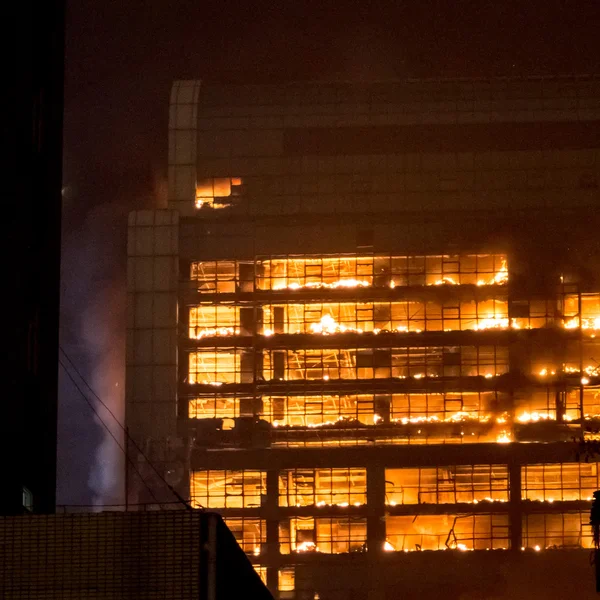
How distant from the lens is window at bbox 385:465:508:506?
81.1 metres

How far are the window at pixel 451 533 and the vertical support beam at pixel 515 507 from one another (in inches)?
16.9

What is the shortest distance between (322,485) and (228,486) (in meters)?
6.40

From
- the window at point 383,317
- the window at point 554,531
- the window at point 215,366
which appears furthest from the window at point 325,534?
the window at point 383,317

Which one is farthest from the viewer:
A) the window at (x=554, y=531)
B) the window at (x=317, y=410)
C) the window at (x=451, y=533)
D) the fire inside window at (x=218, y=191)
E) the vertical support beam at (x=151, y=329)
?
the fire inside window at (x=218, y=191)

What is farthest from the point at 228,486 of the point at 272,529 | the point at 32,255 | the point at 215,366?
the point at 32,255

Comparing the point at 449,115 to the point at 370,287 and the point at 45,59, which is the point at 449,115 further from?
the point at 45,59

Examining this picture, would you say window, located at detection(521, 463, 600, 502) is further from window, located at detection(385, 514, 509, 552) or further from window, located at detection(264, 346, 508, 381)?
window, located at detection(264, 346, 508, 381)

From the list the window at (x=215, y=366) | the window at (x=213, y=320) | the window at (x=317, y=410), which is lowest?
the window at (x=317, y=410)

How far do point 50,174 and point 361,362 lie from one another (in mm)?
49050

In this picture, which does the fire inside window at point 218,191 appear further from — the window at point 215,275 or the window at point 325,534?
the window at point 325,534

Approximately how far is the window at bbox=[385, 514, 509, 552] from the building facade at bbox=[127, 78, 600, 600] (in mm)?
139

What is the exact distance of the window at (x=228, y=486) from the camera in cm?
8012

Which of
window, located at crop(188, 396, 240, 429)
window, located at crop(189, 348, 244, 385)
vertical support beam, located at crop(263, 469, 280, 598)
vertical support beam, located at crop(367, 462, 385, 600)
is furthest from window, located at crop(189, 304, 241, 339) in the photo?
vertical support beam, located at crop(367, 462, 385, 600)

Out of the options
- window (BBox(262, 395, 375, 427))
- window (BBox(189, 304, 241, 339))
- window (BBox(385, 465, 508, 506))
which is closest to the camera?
window (BBox(385, 465, 508, 506))
